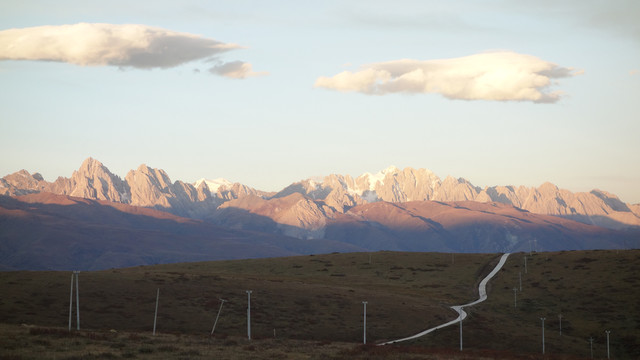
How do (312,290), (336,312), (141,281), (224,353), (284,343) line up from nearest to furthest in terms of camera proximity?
(224,353), (284,343), (336,312), (141,281), (312,290)

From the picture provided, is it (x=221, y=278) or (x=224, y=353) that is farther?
(x=221, y=278)

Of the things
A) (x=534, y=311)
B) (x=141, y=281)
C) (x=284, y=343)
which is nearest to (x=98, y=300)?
(x=141, y=281)

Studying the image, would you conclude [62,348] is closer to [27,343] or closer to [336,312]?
[27,343]

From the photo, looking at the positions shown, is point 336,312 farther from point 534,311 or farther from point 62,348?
point 62,348

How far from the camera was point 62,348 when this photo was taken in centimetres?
7612

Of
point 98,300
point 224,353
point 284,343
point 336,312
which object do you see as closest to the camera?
point 224,353

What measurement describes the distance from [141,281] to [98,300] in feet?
70.9

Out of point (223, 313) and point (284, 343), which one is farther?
point (223, 313)

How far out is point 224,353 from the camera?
82812 mm

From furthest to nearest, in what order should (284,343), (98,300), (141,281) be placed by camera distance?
(141,281) < (98,300) < (284,343)

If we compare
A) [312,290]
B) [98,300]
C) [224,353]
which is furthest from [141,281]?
[224,353]

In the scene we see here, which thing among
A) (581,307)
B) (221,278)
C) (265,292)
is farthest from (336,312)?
(581,307)

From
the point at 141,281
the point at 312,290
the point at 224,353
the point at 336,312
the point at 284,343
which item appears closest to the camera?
the point at 224,353

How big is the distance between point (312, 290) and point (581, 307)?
70393mm
